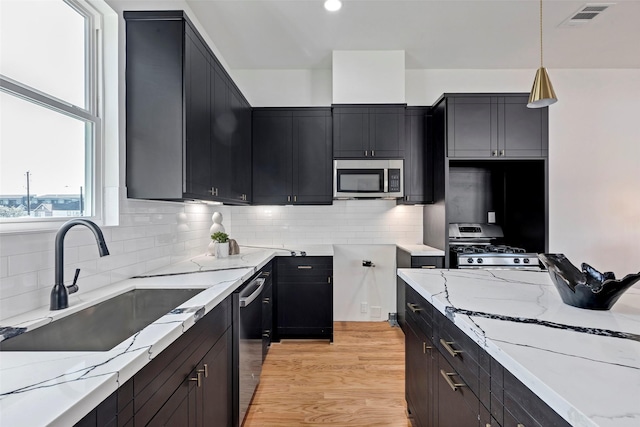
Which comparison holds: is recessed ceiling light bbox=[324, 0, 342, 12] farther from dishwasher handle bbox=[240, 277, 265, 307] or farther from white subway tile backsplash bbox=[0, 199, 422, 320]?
dishwasher handle bbox=[240, 277, 265, 307]

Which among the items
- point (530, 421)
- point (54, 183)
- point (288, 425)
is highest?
point (54, 183)

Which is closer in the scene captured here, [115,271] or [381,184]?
[115,271]

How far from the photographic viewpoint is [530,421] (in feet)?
2.60

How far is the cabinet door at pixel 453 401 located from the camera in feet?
3.68

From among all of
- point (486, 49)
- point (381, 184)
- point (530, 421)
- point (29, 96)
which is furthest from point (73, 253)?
point (486, 49)

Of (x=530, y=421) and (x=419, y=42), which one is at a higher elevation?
(x=419, y=42)

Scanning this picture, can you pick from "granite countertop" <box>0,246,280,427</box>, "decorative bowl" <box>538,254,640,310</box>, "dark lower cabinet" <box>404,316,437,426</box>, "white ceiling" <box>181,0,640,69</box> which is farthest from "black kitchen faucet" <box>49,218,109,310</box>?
A: "white ceiling" <box>181,0,640,69</box>

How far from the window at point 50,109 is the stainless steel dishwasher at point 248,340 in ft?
3.35

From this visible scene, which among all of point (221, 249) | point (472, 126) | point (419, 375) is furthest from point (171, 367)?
point (472, 126)

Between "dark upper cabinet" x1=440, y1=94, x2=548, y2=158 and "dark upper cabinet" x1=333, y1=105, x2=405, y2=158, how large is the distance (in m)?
0.52

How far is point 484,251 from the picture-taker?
3178mm

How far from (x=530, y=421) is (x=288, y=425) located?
1.62 meters

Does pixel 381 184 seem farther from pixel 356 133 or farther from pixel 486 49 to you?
pixel 486 49

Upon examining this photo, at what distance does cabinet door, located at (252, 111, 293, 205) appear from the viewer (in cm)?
351
